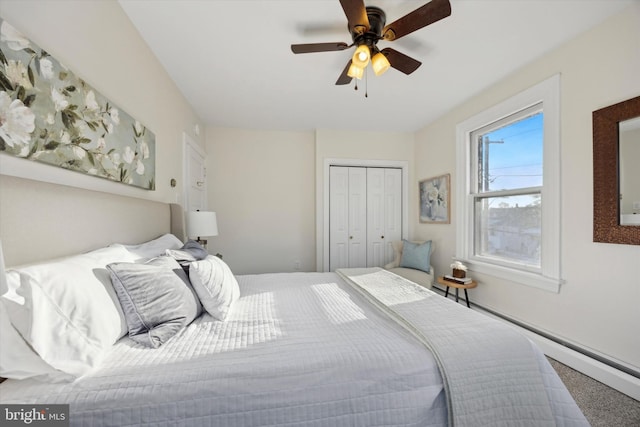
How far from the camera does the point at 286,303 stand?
155 centimetres

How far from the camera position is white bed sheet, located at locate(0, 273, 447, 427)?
0.76 m

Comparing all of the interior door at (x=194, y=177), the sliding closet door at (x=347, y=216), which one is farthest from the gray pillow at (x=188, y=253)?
the sliding closet door at (x=347, y=216)

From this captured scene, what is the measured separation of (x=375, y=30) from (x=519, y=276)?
2.41 meters

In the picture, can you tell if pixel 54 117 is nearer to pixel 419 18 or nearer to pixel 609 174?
pixel 419 18

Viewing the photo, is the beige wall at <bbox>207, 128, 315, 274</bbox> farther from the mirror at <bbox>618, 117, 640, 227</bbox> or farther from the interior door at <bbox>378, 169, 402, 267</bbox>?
the mirror at <bbox>618, 117, 640, 227</bbox>

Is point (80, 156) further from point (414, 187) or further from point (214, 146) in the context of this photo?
point (414, 187)

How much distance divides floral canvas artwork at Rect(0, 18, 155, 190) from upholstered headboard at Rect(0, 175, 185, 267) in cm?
12

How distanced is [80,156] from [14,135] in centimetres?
33

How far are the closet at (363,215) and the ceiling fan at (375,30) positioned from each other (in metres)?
2.16

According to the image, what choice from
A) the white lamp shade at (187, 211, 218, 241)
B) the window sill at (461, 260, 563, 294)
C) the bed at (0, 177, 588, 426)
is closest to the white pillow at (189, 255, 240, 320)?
the bed at (0, 177, 588, 426)

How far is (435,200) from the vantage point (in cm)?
345

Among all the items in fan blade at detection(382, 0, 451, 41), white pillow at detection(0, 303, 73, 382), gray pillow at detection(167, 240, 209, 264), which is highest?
fan blade at detection(382, 0, 451, 41)

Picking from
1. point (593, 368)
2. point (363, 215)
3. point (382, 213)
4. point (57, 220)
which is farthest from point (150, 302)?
point (382, 213)

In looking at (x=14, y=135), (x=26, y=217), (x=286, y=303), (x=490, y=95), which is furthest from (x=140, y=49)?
(x=490, y=95)
